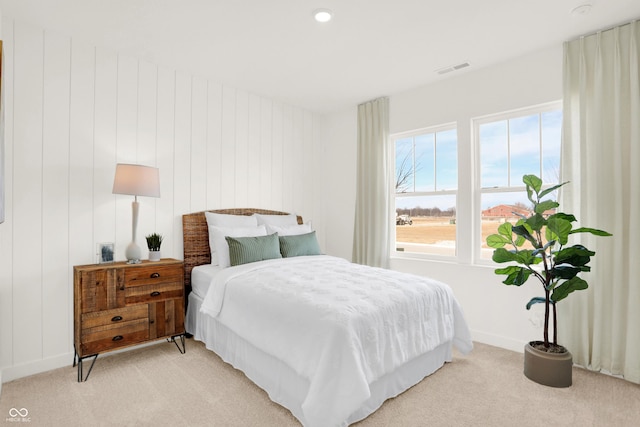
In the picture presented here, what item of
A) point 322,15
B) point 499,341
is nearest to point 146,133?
point 322,15

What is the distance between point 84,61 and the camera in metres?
2.78

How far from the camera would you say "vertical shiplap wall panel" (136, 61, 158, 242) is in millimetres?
3086

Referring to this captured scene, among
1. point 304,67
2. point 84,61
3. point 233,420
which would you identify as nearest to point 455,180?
point 304,67

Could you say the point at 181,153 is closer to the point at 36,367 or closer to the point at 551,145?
the point at 36,367

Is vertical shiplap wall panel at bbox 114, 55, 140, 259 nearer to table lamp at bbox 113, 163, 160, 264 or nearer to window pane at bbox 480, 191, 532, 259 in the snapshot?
table lamp at bbox 113, 163, 160, 264

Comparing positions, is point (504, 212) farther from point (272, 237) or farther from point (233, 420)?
point (233, 420)

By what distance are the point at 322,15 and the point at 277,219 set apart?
2.18m

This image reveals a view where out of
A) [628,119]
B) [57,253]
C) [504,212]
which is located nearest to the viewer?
[628,119]

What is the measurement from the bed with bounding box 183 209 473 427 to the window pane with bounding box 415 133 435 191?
1419mm

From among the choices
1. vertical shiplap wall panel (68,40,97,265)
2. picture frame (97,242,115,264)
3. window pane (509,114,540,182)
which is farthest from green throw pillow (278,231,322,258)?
window pane (509,114,540,182)

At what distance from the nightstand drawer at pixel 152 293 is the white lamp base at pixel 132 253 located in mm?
245

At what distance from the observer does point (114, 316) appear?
2.55m

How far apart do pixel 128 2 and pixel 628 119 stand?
3682 millimetres

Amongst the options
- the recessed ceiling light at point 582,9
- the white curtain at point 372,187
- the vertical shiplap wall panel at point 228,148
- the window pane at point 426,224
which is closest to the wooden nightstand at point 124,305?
the vertical shiplap wall panel at point 228,148
